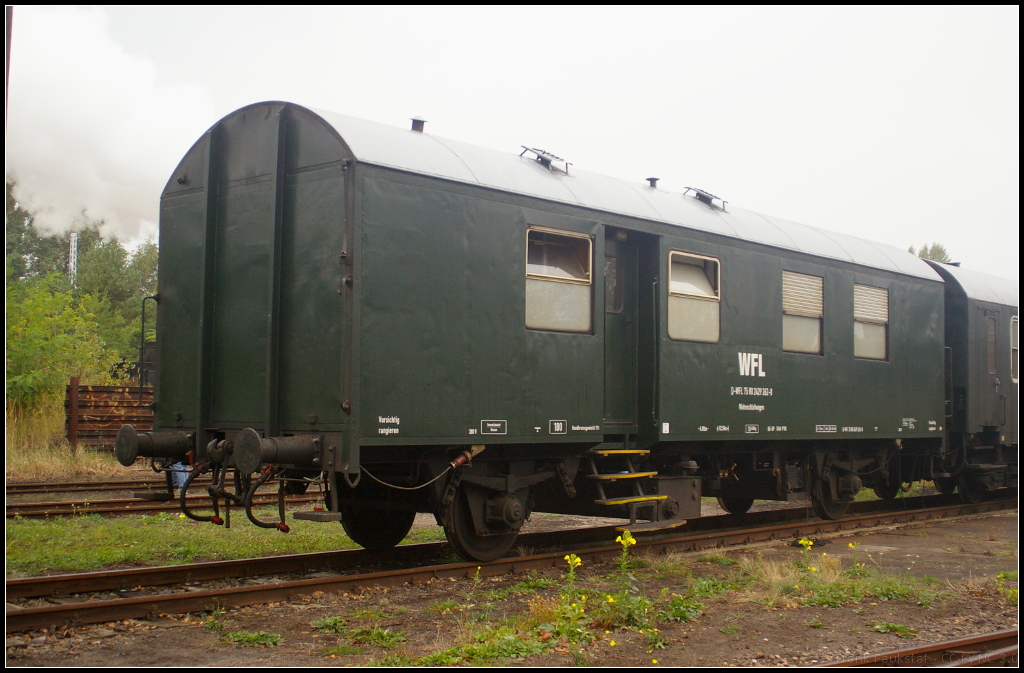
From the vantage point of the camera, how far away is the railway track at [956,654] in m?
5.07

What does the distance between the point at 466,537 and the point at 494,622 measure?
197 cm

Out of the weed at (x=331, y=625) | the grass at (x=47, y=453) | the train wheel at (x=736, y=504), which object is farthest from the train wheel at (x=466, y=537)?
the grass at (x=47, y=453)

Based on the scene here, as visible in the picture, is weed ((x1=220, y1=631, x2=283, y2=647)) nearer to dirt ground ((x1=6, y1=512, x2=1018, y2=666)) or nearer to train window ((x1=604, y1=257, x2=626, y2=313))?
dirt ground ((x1=6, y1=512, x2=1018, y2=666))

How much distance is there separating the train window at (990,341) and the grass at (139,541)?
958cm

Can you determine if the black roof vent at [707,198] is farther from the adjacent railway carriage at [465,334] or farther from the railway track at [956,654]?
the railway track at [956,654]

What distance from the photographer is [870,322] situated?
11898mm

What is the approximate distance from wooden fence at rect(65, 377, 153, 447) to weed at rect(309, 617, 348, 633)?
13.6 m

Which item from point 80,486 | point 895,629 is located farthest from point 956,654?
point 80,486

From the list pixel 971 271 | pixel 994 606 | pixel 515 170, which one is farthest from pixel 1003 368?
pixel 515 170

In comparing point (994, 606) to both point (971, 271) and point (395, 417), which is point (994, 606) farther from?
point (971, 271)

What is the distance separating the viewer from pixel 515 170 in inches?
326

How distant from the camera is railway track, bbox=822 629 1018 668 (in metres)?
5.07

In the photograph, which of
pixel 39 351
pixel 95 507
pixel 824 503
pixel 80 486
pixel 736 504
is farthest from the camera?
pixel 39 351

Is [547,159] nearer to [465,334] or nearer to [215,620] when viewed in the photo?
[465,334]
